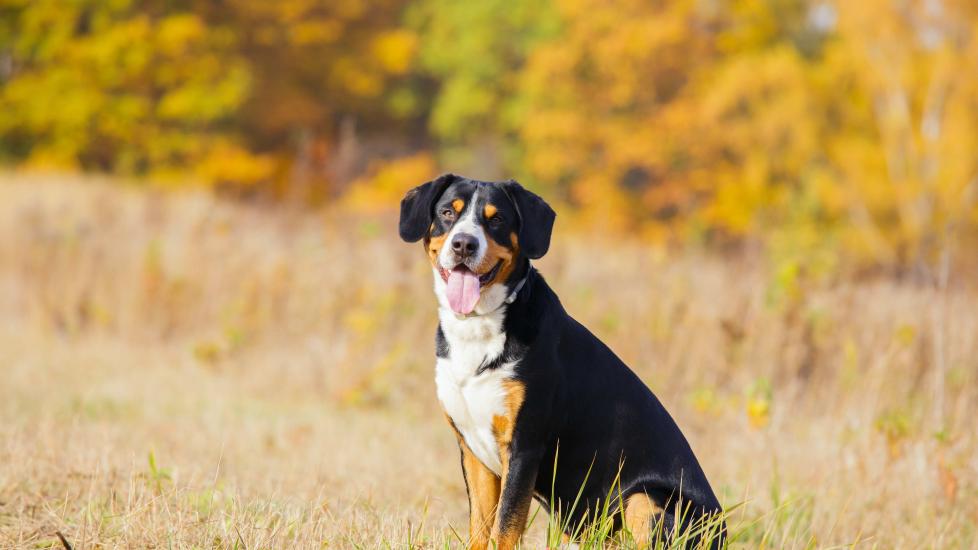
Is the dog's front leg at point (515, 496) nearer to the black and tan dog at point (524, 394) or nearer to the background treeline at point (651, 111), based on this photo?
the black and tan dog at point (524, 394)

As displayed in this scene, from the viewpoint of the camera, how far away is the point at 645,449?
3.50 meters

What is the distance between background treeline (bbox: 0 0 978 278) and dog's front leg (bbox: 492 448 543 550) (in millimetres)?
15094

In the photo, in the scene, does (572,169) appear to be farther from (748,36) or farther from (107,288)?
(107,288)

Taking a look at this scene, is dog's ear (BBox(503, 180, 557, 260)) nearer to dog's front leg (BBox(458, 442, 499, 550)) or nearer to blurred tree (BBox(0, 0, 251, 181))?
dog's front leg (BBox(458, 442, 499, 550))

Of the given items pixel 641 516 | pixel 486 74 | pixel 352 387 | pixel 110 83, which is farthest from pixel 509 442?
pixel 486 74

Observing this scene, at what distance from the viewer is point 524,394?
10.9ft

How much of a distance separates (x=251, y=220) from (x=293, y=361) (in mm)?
5553

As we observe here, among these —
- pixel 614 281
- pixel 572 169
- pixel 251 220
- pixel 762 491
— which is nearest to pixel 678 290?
pixel 614 281

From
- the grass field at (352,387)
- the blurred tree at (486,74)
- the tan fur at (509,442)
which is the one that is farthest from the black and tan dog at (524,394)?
the blurred tree at (486,74)

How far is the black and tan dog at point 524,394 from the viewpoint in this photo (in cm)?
334

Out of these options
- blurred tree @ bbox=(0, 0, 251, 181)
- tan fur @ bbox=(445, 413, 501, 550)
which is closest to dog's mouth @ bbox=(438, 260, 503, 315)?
tan fur @ bbox=(445, 413, 501, 550)

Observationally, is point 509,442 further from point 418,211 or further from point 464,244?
point 418,211

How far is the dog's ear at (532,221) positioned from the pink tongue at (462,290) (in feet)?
0.76

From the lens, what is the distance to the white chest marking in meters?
3.34
